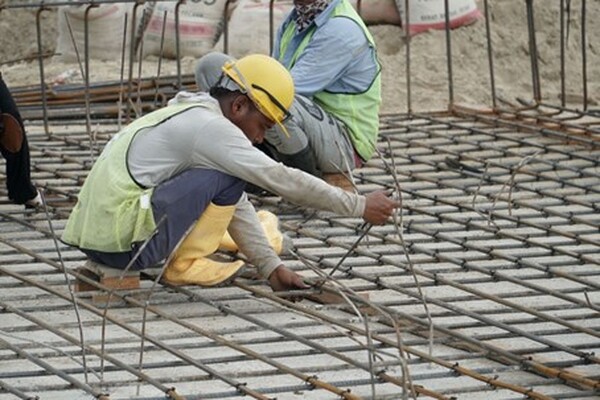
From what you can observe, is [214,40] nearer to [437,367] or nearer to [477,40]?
[477,40]

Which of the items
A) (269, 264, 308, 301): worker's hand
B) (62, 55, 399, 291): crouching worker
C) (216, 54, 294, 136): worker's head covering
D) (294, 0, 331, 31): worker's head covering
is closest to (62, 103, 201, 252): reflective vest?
(62, 55, 399, 291): crouching worker

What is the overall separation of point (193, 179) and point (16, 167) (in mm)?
1388

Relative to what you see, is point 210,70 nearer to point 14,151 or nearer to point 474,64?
point 14,151

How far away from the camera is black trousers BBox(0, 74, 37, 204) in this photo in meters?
6.31

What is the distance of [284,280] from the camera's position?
5484 mm

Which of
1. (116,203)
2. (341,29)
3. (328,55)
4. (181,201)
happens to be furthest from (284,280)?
(341,29)

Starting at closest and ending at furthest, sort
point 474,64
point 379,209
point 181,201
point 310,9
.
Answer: point 379,209
point 181,201
point 310,9
point 474,64

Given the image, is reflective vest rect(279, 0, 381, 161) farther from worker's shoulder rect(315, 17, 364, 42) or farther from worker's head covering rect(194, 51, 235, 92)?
worker's head covering rect(194, 51, 235, 92)

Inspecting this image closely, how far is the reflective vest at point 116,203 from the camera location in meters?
5.28

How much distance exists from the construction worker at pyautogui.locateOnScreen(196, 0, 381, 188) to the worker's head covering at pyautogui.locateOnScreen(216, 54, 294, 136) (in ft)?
3.92

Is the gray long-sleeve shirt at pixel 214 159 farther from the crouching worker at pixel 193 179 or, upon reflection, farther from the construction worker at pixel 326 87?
the construction worker at pixel 326 87

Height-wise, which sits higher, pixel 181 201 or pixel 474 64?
pixel 181 201

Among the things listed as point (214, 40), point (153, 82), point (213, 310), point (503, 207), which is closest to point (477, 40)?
point (214, 40)

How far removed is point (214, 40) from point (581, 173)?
302 cm
